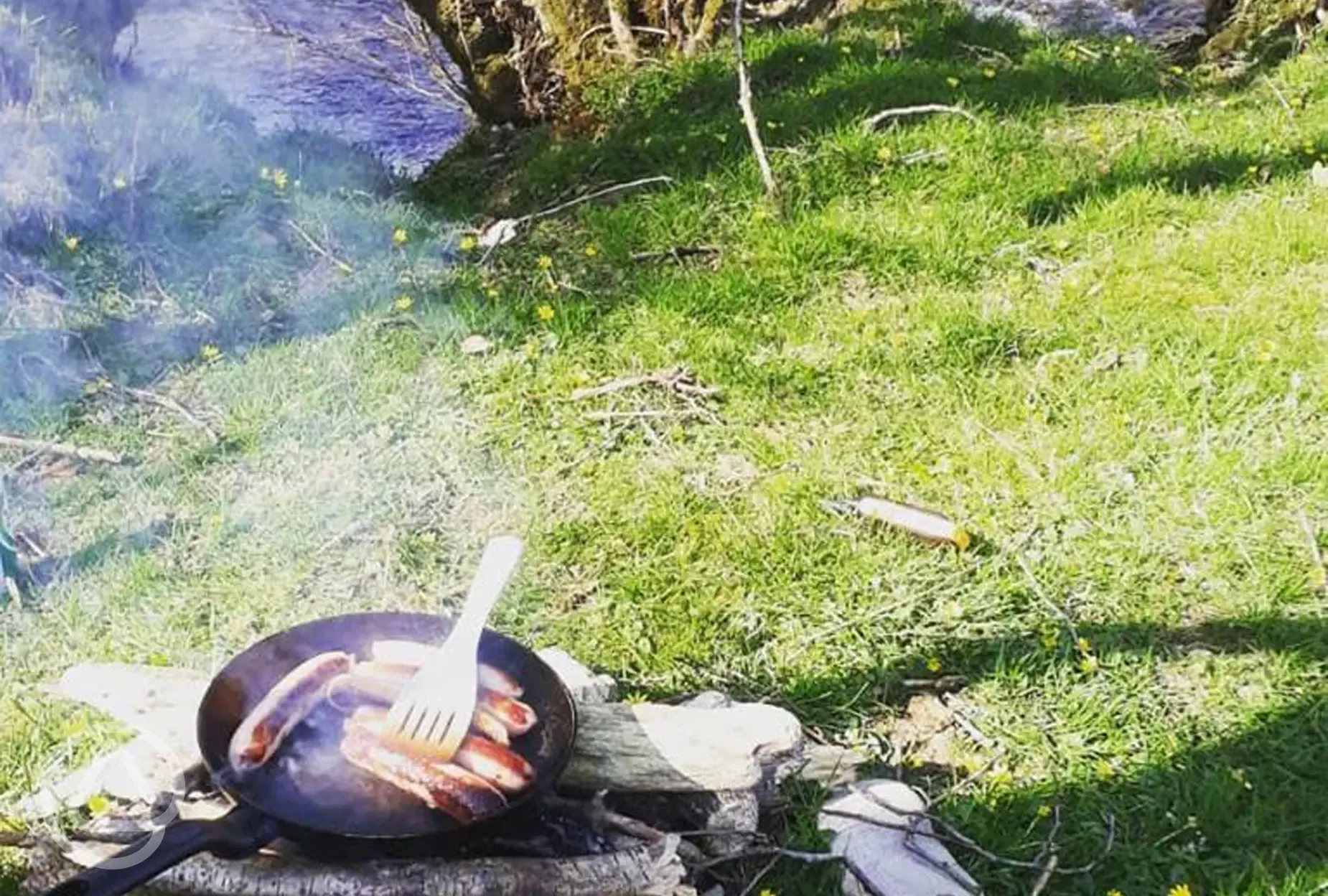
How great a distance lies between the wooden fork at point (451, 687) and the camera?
2.47 meters

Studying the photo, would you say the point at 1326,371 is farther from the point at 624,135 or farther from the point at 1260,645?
the point at 624,135

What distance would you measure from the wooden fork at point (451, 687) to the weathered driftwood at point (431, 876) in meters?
0.21

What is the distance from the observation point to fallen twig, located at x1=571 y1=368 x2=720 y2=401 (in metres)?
4.34

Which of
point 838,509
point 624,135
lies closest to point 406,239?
point 624,135

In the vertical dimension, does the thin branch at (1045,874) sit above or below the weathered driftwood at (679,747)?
below

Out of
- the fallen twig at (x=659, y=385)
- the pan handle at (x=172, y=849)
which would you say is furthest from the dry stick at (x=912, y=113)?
the pan handle at (x=172, y=849)

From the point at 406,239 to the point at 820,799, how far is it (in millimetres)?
3070

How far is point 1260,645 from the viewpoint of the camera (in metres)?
3.38

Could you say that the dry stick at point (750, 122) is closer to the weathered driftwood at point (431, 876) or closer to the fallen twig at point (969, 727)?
the fallen twig at point (969, 727)

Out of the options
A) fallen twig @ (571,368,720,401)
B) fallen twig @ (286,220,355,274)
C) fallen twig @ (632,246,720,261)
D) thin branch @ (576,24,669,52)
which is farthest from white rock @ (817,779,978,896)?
thin branch @ (576,24,669,52)

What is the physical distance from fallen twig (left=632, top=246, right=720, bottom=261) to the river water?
68.1 inches

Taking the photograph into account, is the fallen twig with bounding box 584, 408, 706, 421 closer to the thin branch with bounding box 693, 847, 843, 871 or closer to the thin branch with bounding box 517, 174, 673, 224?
the thin branch with bounding box 517, 174, 673, 224

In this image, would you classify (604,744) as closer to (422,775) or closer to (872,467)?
(422,775)

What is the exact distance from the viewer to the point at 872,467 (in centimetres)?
403
